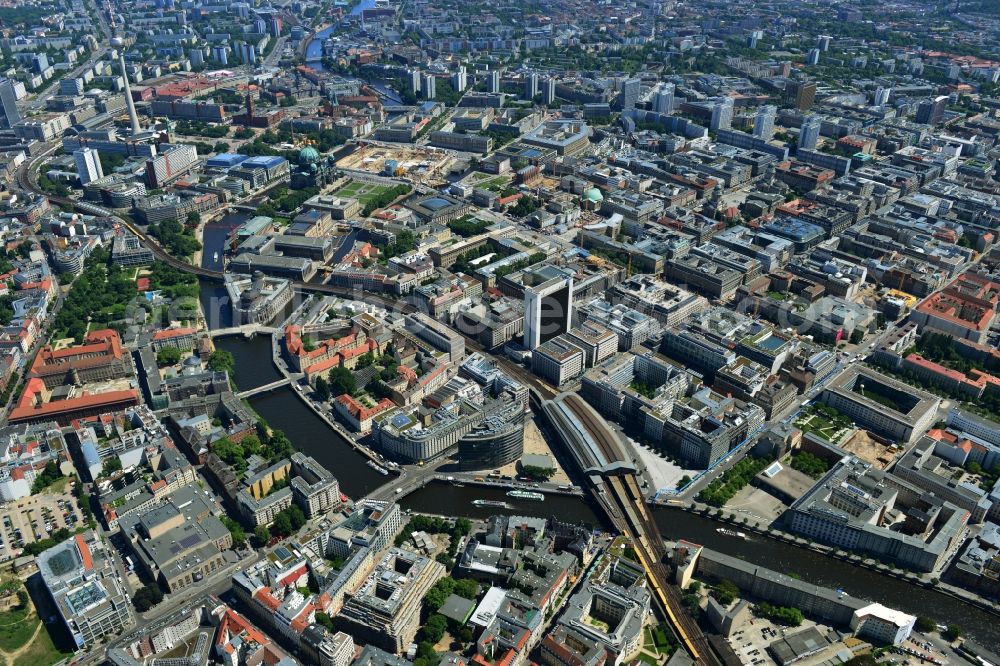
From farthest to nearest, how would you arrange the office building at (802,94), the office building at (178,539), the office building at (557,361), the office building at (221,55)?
the office building at (221,55) → the office building at (802,94) → the office building at (557,361) → the office building at (178,539)

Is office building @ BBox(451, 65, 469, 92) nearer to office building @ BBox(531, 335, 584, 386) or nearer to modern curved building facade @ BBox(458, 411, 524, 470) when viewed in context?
office building @ BBox(531, 335, 584, 386)

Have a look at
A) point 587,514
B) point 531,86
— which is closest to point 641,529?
point 587,514

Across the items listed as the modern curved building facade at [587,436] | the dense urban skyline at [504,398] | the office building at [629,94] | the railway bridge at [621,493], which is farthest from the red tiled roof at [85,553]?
the office building at [629,94]

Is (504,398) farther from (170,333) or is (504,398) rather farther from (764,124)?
(764,124)

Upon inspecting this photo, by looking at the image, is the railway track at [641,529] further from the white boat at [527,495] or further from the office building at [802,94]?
the office building at [802,94]

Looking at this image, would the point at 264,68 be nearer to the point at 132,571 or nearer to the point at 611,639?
the point at 132,571

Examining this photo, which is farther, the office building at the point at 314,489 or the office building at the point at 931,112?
the office building at the point at 931,112
